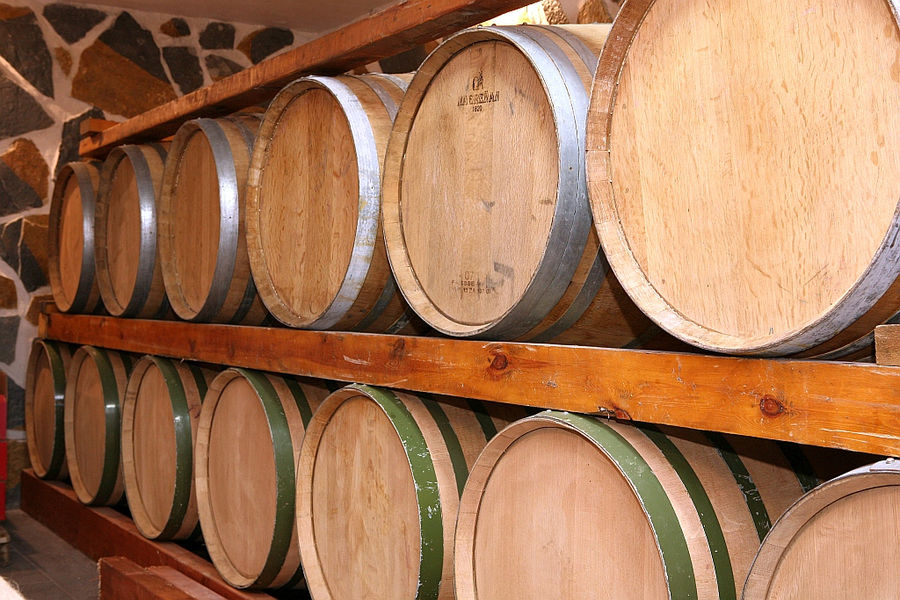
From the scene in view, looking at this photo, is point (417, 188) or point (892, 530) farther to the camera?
point (417, 188)

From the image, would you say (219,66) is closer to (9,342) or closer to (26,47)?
(26,47)

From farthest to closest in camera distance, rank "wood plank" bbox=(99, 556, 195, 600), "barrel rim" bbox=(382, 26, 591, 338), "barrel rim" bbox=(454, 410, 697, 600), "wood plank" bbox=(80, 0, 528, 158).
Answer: "wood plank" bbox=(99, 556, 195, 600) → "wood plank" bbox=(80, 0, 528, 158) → "barrel rim" bbox=(382, 26, 591, 338) → "barrel rim" bbox=(454, 410, 697, 600)

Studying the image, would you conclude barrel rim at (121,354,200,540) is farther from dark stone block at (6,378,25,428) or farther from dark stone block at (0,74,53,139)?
dark stone block at (0,74,53,139)

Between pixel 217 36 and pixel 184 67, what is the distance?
276mm

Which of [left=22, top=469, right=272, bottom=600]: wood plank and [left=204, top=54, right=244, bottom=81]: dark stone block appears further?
[left=204, top=54, right=244, bottom=81]: dark stone block

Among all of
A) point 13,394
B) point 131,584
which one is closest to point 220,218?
point 131,584

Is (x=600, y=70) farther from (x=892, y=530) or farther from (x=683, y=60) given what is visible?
(x=892, y=530)

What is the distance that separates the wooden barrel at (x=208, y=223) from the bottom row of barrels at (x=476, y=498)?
0.95 ft

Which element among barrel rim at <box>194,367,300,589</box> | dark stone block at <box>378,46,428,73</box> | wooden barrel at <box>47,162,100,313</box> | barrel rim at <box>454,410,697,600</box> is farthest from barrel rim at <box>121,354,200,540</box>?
dark stone block at <box>378,46,428,73</box>

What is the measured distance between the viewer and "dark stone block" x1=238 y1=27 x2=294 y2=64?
5828 millimetres

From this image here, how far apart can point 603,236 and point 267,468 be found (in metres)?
1.55

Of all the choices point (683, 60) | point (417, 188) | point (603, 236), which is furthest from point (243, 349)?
point (683, 60)

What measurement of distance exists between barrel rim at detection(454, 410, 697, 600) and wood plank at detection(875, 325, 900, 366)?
1.47 ft

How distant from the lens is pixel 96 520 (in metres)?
4.09
